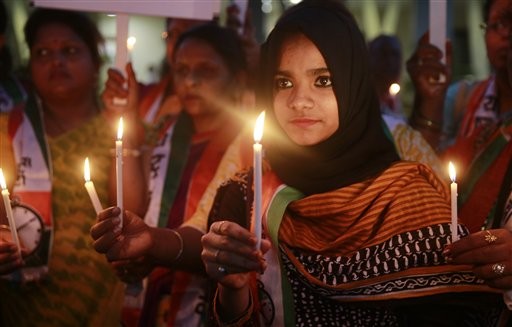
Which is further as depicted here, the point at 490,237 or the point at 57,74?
the point at 57,74

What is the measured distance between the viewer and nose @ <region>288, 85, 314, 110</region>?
2607 mm

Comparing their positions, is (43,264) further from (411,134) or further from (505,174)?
(505,174)

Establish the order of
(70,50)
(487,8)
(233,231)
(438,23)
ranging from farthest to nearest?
(70,50), (487,8), (438,23), (233,231)

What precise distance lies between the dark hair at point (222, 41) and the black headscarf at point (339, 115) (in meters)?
1.21

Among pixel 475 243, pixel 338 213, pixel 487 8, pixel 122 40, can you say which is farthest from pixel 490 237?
pixel 487 8

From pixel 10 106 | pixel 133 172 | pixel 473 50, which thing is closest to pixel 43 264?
pixel 133 172

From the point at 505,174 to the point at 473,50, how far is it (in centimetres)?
1329

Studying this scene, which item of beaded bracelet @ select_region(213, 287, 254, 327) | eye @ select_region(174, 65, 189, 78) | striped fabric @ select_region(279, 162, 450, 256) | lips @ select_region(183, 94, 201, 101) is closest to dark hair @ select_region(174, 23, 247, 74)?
eye @ select_region(174, 65, 189, 78)

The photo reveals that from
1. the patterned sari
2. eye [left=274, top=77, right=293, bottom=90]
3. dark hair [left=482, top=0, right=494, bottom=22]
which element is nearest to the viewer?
the patterned sari

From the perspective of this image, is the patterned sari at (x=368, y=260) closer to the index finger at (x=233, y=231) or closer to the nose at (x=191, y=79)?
the index finger at (x=233, y=231)

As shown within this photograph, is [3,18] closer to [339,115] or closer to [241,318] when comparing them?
Result: [339,115]

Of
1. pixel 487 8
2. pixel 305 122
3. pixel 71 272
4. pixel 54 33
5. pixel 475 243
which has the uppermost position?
pixel 487 8

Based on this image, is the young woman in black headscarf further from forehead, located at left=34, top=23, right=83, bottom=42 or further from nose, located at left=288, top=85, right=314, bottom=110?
forehead, located at left=34, top=23, right=83, bottom=42

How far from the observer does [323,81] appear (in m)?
2.65
